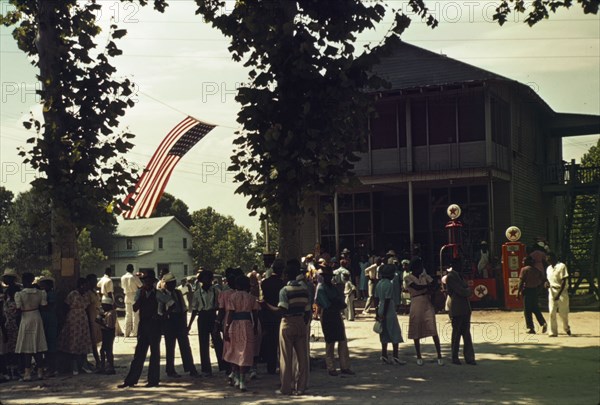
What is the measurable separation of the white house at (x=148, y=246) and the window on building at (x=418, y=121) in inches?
1784

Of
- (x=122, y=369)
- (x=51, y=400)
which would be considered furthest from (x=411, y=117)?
(x=51, y=400)

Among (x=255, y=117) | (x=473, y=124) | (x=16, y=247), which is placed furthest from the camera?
(x=16, y=247)

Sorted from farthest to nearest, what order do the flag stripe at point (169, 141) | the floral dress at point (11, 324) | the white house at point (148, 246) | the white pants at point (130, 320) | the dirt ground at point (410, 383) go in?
1. the white house at point (148, 246)
2. the flag stripe at point (169, 141)
3. the white pants at point (130, 320)
4. the floral dress at point (11, 324)
5. the dirt ground at point (410, 383)

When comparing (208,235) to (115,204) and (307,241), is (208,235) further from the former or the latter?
(115,204)

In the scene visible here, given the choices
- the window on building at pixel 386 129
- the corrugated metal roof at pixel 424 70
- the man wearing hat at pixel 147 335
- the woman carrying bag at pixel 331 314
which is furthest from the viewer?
the window on building at pixel 386 129

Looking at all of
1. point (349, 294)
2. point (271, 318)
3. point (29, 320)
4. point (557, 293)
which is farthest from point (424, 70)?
point (29, 320)

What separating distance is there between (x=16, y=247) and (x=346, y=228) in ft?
143

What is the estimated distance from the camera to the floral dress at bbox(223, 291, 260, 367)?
37.7 feet

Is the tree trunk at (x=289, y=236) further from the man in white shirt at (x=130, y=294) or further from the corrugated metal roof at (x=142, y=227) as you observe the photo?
the corrugated metal roof at (x=142, y=227)

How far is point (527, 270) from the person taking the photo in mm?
16984

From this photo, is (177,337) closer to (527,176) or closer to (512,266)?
(512,266)

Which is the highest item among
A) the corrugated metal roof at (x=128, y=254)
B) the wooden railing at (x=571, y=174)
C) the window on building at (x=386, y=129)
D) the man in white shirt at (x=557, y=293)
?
the window on building at (x=386, y=129)

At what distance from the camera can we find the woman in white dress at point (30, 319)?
522 inches

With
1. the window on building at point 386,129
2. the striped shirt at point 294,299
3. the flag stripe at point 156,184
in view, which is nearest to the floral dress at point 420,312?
the striped shirt at point 294,299
